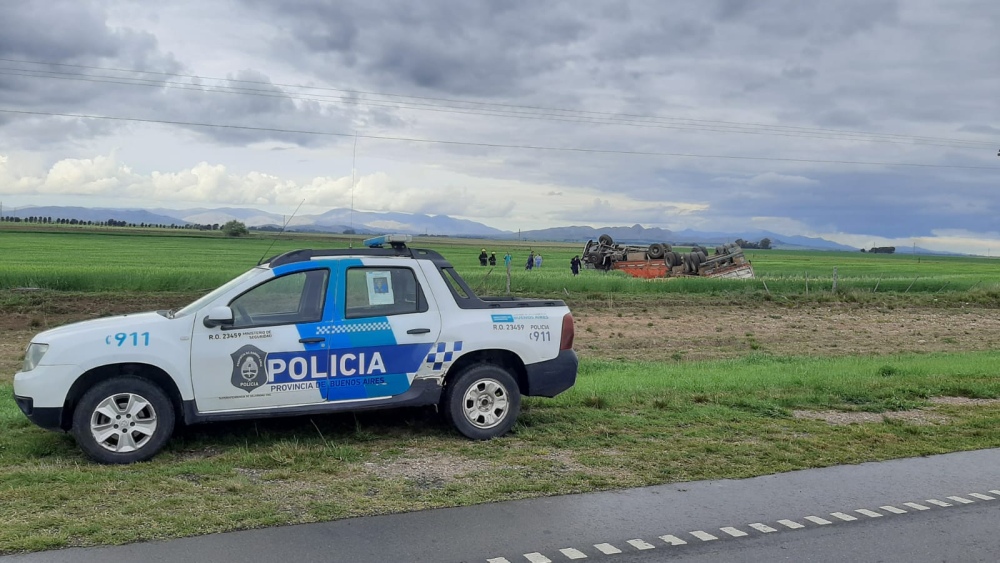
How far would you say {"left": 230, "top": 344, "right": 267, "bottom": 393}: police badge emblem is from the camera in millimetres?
7141

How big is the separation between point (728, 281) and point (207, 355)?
2948 cm

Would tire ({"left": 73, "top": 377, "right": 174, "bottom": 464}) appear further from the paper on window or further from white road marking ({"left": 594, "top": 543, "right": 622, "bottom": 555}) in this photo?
white road marking ({"left": 594, "top": 543, "right": 622, "bottom": 555})

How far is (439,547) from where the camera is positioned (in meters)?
5.14

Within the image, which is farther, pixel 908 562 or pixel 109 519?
pixel 109 519

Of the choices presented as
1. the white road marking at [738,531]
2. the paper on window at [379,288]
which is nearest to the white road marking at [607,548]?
the white road marking at [738,531]

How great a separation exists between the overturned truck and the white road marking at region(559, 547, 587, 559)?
33.8 meters

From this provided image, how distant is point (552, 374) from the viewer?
8203 mm

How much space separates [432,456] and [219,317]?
2094 millimetres

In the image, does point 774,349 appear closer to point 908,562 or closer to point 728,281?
point 908,562

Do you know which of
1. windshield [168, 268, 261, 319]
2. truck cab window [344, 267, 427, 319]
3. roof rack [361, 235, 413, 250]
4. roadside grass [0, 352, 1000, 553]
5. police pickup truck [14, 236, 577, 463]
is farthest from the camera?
roof rack [361, 235, 413, 250]

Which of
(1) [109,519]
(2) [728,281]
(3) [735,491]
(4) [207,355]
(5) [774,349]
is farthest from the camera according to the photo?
(2) [728,281]

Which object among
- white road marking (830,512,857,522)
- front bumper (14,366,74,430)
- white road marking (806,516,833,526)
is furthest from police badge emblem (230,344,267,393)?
white road marking (830,512,857,522)

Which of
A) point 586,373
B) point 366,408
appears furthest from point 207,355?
point 586,373

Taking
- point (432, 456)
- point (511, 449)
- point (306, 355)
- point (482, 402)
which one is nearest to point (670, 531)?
point (511, 449)
